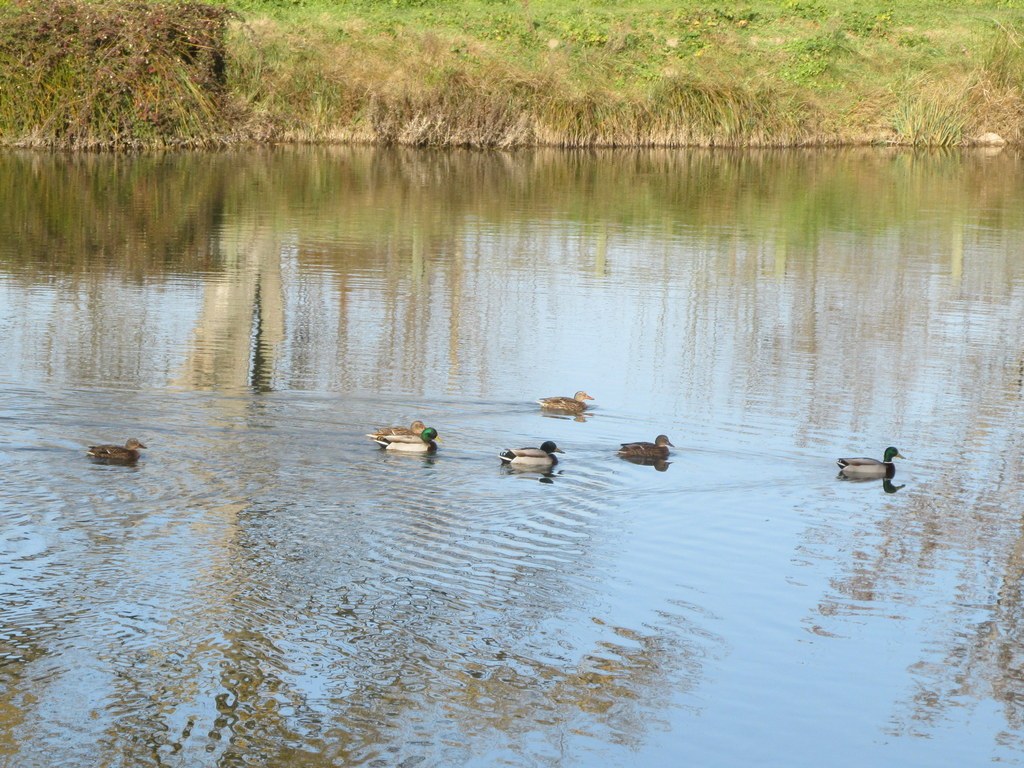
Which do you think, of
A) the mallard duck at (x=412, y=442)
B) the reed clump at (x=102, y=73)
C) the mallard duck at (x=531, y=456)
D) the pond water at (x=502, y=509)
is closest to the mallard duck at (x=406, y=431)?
the mallard duck at (x=412, y=442)

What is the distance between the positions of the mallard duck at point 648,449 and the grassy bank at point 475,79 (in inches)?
1047

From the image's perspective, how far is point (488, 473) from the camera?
1161cm

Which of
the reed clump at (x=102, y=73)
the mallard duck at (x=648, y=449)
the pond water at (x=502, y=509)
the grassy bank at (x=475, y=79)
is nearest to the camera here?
the pond water at (x=502, y=509)

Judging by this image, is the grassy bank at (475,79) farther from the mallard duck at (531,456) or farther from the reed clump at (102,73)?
the mallard duck at (531,456)

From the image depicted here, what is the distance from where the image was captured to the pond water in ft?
23.9

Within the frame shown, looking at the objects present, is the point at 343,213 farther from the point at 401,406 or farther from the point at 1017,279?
the point at 401,406

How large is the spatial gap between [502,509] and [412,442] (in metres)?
1.37

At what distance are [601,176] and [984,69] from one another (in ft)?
43.2

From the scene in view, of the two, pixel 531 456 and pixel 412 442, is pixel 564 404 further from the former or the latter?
pixel 412 442

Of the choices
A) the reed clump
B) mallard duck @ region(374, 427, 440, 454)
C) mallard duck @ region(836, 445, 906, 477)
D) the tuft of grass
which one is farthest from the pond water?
the tuft of grass

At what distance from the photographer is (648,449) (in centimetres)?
1185

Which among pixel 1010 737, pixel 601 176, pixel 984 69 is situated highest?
pixel 984 69

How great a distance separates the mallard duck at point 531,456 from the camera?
1145 cm

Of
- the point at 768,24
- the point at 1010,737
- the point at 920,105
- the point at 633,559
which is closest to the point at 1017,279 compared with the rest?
the point at 633,559
